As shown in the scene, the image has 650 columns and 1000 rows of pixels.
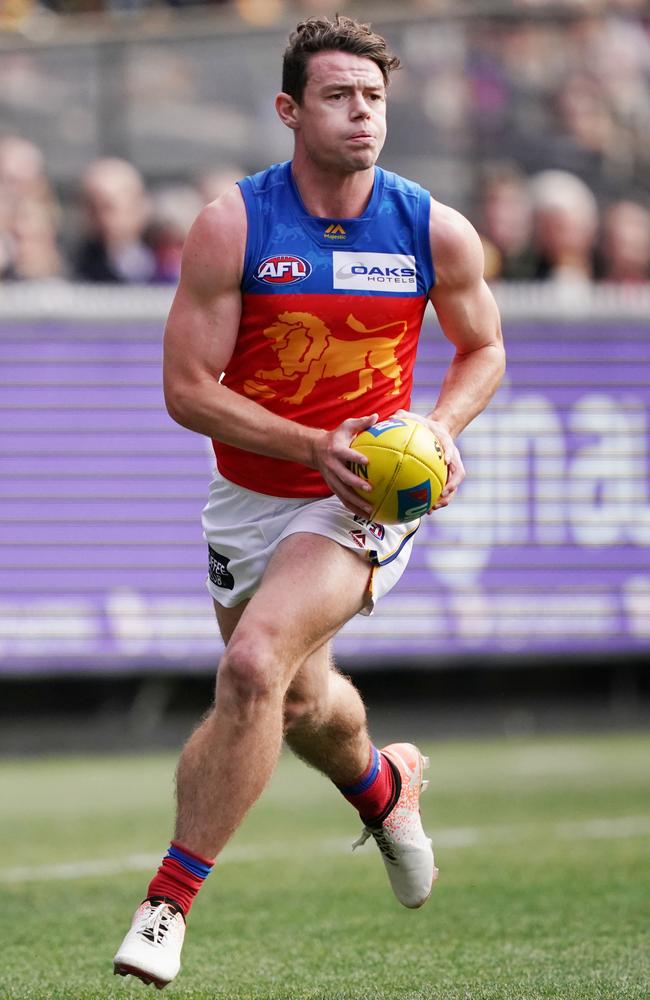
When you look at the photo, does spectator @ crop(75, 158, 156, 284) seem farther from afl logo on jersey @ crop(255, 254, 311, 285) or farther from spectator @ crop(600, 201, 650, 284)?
afl logo on jersey @ crop(255, 254, 311, 285)

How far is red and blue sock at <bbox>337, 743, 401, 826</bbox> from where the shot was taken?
19.6 feet

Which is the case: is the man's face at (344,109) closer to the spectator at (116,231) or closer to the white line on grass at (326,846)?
the white line on grass at (326,846)

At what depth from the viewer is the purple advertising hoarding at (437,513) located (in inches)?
478

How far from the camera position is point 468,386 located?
5695 millimetres

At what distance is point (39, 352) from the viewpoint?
40.3 feet

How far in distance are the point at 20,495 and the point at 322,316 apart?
7.10m

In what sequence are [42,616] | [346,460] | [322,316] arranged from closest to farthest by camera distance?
[346,460] < [322,316] < [42,616]

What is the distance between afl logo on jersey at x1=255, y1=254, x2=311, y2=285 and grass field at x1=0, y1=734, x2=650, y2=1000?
7.24ft

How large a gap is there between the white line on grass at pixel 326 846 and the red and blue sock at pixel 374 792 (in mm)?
2110

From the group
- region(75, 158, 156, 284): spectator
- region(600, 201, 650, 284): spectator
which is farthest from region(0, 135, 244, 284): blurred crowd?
region(600, 201, 650, 284): spectator

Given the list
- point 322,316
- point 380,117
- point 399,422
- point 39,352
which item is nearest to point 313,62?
point 380,117

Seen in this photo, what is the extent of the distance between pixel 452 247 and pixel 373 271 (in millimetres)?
282

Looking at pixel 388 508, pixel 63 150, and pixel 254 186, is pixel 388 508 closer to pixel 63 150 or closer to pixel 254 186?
pixel 254 186

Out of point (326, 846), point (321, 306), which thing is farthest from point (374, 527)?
point (326, 846)
